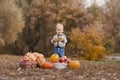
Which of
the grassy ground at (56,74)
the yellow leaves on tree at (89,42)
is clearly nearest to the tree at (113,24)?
the yellow leaves on tree at (89,42)

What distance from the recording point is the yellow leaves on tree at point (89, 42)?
111 ft

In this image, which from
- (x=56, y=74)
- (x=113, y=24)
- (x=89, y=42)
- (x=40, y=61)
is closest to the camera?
(x=56, y=74)

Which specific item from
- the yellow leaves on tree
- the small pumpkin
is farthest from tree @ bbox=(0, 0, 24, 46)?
the small pumpkin

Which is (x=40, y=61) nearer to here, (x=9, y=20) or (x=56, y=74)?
(x=56, y=74)

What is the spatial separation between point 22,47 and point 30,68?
27.9 m

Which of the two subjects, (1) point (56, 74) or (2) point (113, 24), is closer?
(1) point (56, 74)

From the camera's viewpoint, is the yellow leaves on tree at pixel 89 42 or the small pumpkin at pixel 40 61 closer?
the small pumpkin at pixel 40 61

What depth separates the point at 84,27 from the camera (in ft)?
118

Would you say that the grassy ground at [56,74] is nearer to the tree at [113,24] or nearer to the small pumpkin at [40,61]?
the small pumpkin at [40,61]

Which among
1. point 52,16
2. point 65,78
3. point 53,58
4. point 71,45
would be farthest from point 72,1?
point 65,78

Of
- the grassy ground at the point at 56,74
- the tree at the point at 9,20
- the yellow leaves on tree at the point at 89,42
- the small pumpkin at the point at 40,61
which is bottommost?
the grassy ground at the point at 56,74

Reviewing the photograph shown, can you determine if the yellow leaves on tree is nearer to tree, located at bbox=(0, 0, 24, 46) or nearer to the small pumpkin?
tree, located at bbox=(0, 0, 24, 46)

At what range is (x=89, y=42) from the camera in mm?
34188

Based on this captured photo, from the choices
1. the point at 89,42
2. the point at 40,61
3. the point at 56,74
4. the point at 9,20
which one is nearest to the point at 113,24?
the point at 89,42
